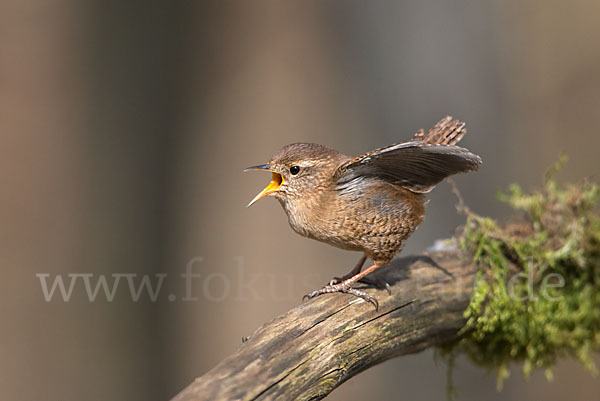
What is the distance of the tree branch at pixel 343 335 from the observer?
2.23 metres

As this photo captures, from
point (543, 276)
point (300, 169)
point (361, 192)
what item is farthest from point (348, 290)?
point (543, 276)

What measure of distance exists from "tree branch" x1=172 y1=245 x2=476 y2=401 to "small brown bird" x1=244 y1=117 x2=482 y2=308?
0.14 m

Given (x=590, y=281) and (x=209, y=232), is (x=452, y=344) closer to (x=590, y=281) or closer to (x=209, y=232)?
(x=590, y=281)

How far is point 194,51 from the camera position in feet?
20.4

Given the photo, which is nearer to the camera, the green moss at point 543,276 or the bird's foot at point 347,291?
the bird's foot at point 347,291

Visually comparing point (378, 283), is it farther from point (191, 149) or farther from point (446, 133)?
point (191, 149)

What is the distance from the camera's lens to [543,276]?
3.44 metres

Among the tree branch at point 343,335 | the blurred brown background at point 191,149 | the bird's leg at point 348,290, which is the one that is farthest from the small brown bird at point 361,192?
the blurred brown background at point 191,149

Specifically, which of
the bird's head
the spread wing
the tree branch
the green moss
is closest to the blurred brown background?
the green moss

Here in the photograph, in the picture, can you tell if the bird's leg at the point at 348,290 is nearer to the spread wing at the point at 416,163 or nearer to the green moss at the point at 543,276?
the spread wing at the point at 416,163

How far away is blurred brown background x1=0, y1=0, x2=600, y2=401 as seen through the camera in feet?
18.6

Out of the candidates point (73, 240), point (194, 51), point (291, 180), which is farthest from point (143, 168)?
point (291, 180)

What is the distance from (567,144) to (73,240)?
638 centimetres

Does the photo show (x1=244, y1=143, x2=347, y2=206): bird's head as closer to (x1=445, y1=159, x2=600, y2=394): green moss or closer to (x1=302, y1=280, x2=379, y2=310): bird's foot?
(x1=302, y1=280, x2=379, y2=310): bird's foot
